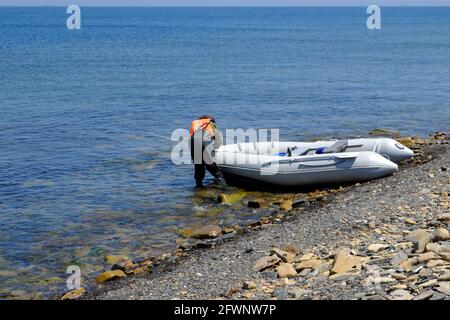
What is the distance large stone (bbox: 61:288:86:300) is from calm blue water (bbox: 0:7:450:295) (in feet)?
1.98

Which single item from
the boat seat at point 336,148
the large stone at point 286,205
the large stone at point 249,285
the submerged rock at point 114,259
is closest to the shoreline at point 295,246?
the large stone at point 249,285

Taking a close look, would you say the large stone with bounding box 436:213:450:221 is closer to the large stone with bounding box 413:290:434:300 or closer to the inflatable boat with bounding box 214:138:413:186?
the large stone with bounding box 413:290:434:300

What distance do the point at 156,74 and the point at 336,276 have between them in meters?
34.4

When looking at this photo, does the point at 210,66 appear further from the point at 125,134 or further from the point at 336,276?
the point at 336,276

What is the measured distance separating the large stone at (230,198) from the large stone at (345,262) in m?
6.41

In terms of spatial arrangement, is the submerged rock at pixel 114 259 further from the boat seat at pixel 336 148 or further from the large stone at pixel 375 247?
the boat seat at pixel 336 148

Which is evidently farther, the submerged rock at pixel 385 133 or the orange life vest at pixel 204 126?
the submerged rock at pixel 385 133

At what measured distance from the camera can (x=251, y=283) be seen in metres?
8.48

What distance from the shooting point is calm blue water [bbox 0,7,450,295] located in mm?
13016

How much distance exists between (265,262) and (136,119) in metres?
16.7

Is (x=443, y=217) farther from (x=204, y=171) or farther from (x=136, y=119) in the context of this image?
(x=136, y=119)

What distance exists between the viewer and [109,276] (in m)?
10.5

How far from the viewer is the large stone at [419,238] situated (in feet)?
27.3
